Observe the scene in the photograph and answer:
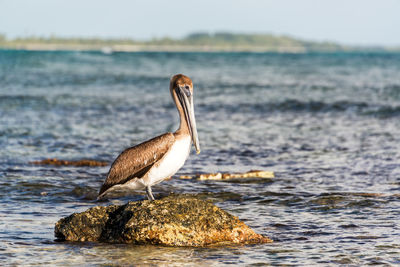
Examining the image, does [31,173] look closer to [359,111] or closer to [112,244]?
[112,244]

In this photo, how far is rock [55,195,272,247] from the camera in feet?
21.3

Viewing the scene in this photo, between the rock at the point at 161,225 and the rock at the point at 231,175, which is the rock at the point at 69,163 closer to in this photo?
the rock at the point at 231,175

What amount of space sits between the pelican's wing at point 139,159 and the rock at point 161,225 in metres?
0.42

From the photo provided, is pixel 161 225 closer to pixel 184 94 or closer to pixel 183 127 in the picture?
pixel 183 127

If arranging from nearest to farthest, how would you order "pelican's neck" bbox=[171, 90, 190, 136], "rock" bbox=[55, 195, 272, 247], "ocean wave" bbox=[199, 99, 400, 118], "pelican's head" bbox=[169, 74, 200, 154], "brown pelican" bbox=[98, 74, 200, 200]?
"rock" bbox=[55, 195, 272, 247] < "brown pelican" bbox=[98, 74, 200, 200] < "pelican's neck" bbox=[171, 90, 190, 136] < "pelican's head" bbox=[169, 74, 200, 154] < "ocean wave" bbox=[199, 99, 400, 118]

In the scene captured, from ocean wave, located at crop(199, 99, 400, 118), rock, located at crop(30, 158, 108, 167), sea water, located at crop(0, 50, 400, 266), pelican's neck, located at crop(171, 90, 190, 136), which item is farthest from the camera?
ocean wave, located at crop(199, 99, 400, 118)

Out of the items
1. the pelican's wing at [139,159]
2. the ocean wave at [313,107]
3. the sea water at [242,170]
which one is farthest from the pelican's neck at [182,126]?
the ocean wave at [313,107]

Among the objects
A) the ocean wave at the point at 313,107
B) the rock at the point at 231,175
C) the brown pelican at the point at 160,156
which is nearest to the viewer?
the brown pelican at the point at 160,156

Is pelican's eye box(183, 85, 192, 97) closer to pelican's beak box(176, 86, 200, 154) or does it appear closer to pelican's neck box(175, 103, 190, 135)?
pelican's beak box(176, 86, 200, 154)

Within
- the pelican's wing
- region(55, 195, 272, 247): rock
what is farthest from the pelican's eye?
region(55, 195, 272, 247): rock

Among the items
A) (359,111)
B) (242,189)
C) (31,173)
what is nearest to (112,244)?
(242,189)

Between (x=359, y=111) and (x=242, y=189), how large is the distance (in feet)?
43.2

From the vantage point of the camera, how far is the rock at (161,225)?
6.50m

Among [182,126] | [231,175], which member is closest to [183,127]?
[182,126]
